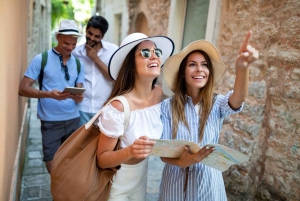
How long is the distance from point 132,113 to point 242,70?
2.23 feet

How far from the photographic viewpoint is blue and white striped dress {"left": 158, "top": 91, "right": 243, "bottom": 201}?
5.63 ft

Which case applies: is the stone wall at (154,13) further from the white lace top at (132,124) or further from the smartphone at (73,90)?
the white lace top at (132,124)

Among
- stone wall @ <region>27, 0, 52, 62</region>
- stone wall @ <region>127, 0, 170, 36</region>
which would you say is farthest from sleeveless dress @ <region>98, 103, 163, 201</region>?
stone wall @ <region>127, 0, 170, 36</region>

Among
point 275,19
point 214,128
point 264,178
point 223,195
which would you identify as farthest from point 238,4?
point 223,195

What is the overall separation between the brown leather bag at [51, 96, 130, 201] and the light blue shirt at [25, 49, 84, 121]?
54.2 inches

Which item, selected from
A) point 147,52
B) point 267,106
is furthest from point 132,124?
point 267,106

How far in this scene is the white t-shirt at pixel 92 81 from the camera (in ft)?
11.0

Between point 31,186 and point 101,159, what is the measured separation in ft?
7.46

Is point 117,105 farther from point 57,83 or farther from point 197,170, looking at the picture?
point 57,83

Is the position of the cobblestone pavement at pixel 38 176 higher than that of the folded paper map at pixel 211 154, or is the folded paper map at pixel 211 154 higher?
the folded paper map at pixel 211 154

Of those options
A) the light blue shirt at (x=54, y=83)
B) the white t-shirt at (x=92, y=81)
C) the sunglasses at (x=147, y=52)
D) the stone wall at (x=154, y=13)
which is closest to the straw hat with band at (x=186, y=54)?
the sunglasses at (x=147, y=52)

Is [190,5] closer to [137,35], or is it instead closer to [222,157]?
[137,35]

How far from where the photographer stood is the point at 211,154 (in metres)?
1.51

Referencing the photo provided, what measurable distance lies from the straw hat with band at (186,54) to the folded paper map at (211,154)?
54 cm
